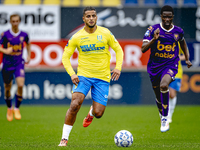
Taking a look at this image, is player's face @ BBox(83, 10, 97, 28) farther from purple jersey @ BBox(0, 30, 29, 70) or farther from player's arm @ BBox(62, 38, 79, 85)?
purple jersey @ BBox(0, 30, 29, 70)

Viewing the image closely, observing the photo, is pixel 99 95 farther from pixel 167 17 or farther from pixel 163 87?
pixel 167 17

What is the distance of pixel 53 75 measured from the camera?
13.9m

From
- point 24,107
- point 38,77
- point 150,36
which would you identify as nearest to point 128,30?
point 38,77

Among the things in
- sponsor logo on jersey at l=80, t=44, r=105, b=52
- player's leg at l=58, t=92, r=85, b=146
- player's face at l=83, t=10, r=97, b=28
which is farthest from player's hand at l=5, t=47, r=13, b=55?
player's leg at l=58, t=92, r=85, b=146

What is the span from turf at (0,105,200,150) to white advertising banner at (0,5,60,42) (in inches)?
138

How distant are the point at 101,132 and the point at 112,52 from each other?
6.54 meters

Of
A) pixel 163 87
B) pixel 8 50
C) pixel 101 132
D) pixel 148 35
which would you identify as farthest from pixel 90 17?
pixel 8 50

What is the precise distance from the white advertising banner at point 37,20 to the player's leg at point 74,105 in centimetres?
824

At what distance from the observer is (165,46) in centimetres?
714

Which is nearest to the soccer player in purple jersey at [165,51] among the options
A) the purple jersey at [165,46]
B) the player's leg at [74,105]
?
the purple jersey at [165,46]

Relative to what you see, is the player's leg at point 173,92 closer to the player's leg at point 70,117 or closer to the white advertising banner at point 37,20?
the player's leg at point 70,117

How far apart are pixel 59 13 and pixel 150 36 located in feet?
25.0

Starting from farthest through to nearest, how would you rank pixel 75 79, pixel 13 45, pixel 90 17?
pixel 13 45, pixel 90 17, pixel 75 79

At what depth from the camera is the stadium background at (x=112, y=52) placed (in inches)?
548
